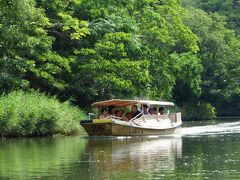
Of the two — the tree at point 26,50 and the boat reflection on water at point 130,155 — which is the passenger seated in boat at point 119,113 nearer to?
the boat reflection on water at point 130,155

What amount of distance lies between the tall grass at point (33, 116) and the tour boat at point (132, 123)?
5.06ft

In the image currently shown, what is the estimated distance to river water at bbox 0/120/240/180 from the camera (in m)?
17.9

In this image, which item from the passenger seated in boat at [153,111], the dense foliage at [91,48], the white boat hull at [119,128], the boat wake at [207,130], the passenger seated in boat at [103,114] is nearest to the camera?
the white boat hull at [119,128]

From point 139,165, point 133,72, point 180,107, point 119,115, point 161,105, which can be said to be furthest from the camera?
point 180,107

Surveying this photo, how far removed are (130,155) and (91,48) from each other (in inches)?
782

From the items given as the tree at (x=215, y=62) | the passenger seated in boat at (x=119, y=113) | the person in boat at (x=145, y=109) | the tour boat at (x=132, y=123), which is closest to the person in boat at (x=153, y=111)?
the tour boat at (x=132, y=123)

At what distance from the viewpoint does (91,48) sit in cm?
4284

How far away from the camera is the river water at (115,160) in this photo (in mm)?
17859

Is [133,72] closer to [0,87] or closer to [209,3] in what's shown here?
[0,87]

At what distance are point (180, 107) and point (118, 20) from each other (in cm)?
2727

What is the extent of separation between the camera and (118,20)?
144ft

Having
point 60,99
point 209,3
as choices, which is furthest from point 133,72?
point 209,3

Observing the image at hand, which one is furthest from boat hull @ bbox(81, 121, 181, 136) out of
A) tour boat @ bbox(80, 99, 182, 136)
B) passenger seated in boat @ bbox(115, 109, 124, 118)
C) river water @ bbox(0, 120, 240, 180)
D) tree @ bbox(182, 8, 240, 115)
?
tree @ bbox(182, 8, 240, 115)

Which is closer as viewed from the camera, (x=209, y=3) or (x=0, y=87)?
(x=0, y=87)
